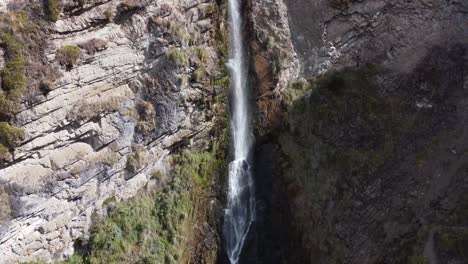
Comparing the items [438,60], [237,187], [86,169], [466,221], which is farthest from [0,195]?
[438,60]

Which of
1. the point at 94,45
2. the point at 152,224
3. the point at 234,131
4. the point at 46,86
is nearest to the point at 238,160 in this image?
the point at 234,131

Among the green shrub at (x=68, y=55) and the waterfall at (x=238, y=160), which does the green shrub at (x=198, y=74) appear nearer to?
the waterfall at (x=238, y=160)

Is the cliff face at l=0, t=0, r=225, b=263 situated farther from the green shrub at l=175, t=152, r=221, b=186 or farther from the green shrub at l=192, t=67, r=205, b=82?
the green shrub at l=175, t=152, r=221, b=186

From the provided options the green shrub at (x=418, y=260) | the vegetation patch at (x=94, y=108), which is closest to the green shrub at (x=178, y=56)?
the vegetation patch at (x=94, y=108)

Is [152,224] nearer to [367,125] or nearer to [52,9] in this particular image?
[52,9]

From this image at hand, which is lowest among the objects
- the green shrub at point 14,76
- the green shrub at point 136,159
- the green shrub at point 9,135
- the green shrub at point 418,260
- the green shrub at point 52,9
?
the green shrub at point 418,260

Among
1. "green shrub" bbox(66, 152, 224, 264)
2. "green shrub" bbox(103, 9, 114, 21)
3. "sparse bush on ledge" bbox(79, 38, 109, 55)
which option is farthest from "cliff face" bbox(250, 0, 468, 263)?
"sparse bush on ledge" bbox(79, 38, 109, 55)
